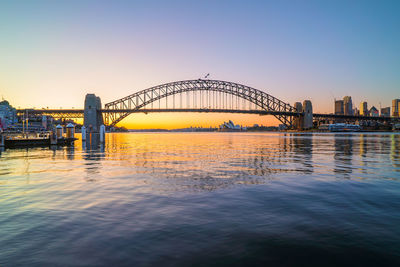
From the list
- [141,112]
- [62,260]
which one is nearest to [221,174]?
[62,260]

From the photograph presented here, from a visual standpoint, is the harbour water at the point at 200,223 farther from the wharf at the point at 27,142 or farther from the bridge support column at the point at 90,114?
the bridge support column at the point at 90,114

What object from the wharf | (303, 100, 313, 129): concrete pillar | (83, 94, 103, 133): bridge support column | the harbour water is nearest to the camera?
the harbour water

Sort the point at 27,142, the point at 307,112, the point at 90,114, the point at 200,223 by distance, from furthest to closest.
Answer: the point at 307,112 < the point at 90,114 < the point at 27,142 < the point at 200,223

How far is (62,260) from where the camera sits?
334 centimetres

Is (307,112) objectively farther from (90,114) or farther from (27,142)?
(27,142)

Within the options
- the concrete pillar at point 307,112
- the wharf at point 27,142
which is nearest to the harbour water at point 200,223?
the wharf at point 27,142

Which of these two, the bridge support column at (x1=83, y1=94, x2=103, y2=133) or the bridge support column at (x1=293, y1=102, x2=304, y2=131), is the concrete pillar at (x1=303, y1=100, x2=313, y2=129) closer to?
the bridge support column at (x1=293, y1=102, x2=304, y2=131)

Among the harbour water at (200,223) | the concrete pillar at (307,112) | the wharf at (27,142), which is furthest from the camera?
the concrete pillar at (307,112)

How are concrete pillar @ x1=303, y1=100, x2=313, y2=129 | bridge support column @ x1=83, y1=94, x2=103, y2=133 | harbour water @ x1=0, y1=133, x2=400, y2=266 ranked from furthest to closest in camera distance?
concrete pillar @ x1=303, y1=100, x2=313, y2=129 < bridge support column @ x1=83, y1=94, x2=103, y2=133 < harbour water @ x1=0, y1=133, x2=400, y2=266

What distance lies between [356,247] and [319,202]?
2.54m

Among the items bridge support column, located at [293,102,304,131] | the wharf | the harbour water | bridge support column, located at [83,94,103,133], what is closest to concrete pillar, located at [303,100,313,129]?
bridge support column, located at [293,102,304,131]

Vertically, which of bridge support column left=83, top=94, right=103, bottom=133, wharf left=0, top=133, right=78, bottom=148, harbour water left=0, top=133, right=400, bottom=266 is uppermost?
bridge support column left=83, top=94, right=103, bottom=133

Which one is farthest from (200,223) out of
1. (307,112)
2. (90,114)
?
(307,112)

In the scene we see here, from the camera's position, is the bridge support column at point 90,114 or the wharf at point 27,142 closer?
the wharf at point 27,142
